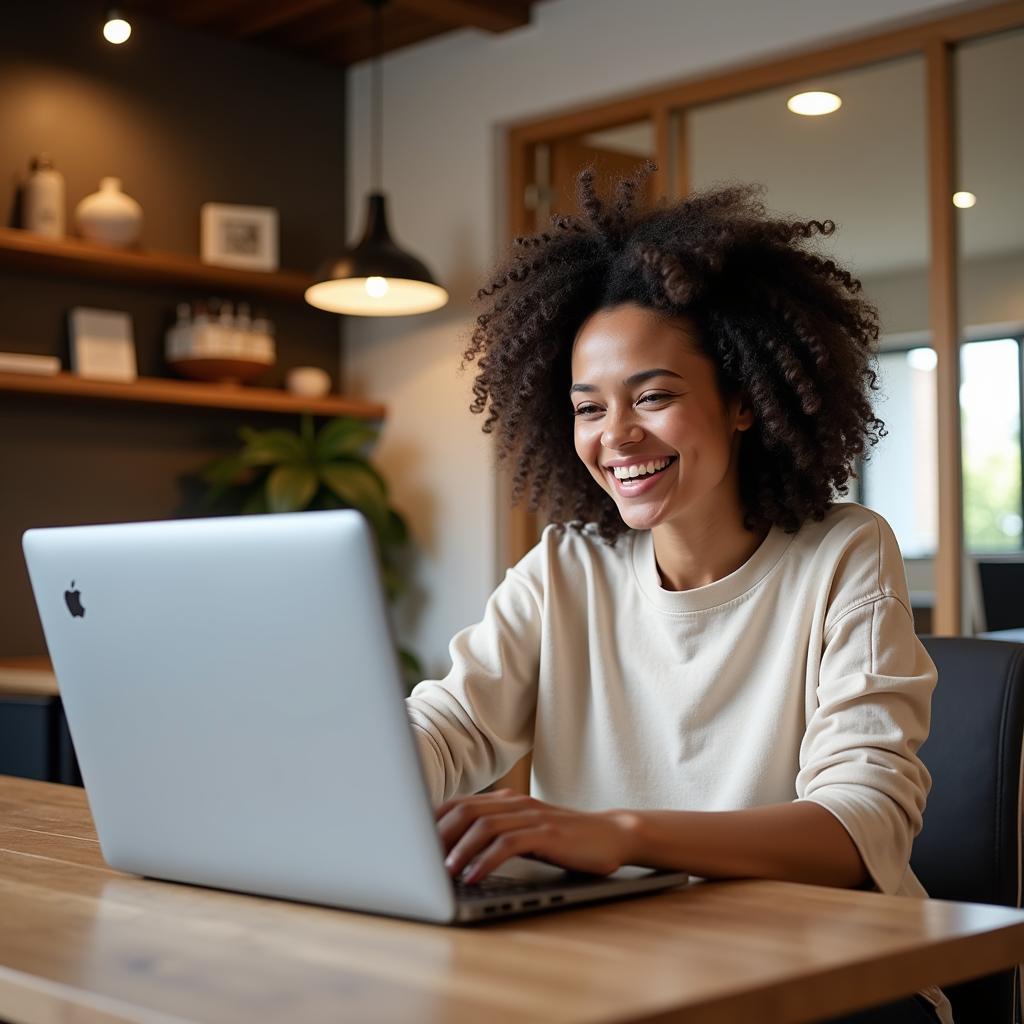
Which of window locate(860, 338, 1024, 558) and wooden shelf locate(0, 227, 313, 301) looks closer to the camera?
window locate(860, 338, 1024, 558)

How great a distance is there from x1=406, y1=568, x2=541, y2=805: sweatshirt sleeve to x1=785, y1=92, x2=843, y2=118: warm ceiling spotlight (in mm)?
2297

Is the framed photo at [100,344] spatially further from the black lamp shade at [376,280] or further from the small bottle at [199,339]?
the black lamp shade at [376,280]

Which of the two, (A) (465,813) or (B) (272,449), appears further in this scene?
(B) (272,449)

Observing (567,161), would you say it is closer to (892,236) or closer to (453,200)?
(453,200)

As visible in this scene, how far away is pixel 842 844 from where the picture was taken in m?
1.24

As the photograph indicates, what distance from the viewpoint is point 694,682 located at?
157 centimetres

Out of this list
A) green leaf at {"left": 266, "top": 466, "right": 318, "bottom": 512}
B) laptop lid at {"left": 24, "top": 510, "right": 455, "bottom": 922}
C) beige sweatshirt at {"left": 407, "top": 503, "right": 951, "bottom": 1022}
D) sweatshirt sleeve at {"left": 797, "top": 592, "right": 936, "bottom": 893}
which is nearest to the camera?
laptop lid at {"left": 24, "top": 510, "right": 455, "bottom": 922}

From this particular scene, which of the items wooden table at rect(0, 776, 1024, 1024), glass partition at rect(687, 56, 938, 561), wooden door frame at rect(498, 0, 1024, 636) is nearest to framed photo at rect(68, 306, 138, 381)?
glass partition at rect(687, 56, 938, 561)

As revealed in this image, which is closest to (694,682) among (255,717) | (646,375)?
(646,375)

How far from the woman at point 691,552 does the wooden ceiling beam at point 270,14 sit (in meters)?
2.68

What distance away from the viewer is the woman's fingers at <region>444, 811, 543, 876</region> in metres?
1.04

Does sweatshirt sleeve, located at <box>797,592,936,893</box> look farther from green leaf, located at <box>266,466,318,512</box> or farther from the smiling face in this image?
green leaf, located at <box>266,466,318,512</box>

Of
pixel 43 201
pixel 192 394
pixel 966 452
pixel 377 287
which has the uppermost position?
pixel 43 201

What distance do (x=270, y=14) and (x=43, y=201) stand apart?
93 cm
